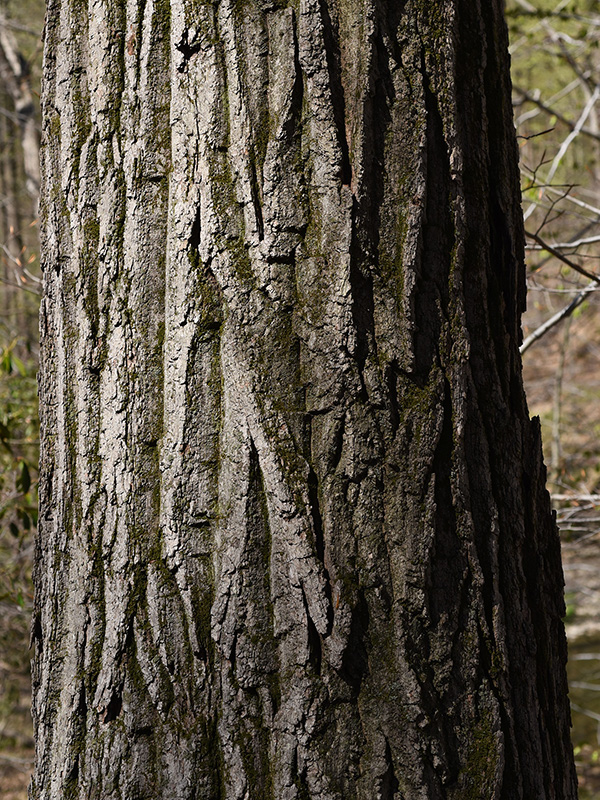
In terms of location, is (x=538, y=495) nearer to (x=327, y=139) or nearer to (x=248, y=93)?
(x=327, y=139)

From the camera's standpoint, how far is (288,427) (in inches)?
41.4

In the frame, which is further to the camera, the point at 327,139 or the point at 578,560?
the point at 578,560

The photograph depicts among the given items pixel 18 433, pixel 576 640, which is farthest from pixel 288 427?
pixel 576 640

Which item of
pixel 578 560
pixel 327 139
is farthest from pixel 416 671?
pixel 578 560

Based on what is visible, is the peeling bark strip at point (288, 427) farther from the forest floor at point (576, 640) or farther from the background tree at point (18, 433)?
the forest floor at point (576, 640)

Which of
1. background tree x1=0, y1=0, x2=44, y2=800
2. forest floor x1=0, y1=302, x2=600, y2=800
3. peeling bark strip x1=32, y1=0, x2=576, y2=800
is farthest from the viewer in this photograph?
forest floor x1=0, y1=302, x2=600, y2=800

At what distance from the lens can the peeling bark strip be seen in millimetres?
1032

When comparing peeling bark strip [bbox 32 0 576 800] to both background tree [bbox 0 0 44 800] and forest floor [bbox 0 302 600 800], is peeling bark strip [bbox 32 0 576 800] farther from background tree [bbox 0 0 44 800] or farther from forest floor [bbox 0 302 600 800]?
forest floor [bbox 0 302 600 800]

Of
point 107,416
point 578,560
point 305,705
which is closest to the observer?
point 305,705

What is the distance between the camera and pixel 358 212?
105 cm

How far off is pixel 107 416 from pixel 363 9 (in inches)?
28.2

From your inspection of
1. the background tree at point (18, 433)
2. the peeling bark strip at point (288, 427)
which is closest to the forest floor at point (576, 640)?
the background tree at point (18, 433)

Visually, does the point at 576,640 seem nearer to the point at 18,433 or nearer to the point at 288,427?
the point at 18,433

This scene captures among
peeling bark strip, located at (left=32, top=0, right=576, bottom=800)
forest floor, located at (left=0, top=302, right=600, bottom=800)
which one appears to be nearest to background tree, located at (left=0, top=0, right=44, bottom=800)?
forest floor, located at (left=0, top=302, right=600, bottom=800)
